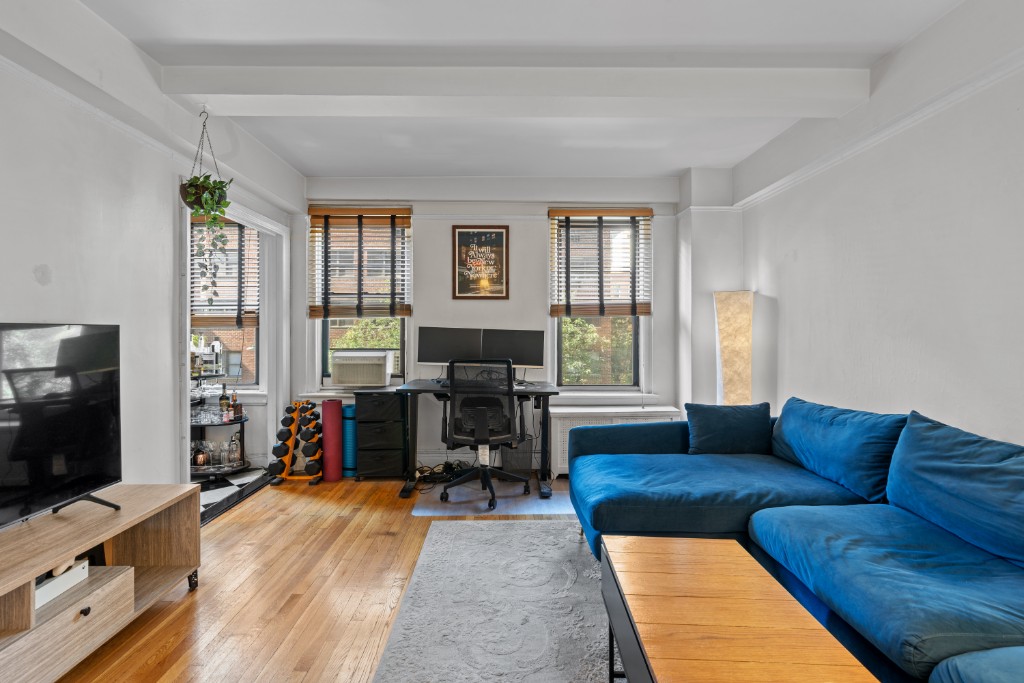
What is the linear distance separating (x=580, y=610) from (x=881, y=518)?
130 centimetres

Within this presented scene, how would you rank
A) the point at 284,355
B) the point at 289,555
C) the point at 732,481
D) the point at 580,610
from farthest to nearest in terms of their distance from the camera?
the point at 284,355 < the point at 289,555 < the point at 732,481 < the point at 580,610

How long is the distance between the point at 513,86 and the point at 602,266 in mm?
2499

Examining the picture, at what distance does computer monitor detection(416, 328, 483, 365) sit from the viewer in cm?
477

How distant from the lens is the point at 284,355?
498cm

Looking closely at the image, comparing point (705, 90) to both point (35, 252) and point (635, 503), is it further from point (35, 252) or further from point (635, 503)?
point (35, 252)

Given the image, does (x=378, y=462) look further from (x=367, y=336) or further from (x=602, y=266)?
(x=602, y=266)

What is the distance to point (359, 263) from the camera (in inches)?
202

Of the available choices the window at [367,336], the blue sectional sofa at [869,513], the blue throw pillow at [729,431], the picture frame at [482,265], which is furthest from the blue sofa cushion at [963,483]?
the window at [367,336]

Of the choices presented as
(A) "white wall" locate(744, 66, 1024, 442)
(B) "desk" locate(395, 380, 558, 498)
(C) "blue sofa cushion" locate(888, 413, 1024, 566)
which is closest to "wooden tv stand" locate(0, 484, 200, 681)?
(B) "desk" locate(395, 380, 558, 498)

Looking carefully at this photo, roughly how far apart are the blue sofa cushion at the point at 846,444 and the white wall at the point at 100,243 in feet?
11.8

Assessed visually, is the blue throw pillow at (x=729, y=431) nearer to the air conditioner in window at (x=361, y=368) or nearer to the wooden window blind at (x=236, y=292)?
the air conditioner in window at (x=361, y=368)

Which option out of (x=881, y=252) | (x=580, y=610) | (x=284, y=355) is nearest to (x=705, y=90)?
(x=881, y=252)

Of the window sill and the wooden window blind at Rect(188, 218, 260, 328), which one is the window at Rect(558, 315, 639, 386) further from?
the wooden window blind at Rect(188, 218, 260, 328)

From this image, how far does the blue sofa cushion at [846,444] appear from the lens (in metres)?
2.58
